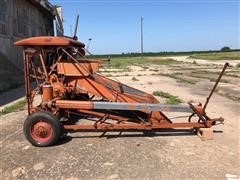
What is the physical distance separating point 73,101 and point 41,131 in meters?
0.77

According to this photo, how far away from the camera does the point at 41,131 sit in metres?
6.08

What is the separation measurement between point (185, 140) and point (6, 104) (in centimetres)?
690

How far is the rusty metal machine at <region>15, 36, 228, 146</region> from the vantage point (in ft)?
20.1

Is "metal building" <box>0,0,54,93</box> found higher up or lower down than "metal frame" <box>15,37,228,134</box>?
higher up

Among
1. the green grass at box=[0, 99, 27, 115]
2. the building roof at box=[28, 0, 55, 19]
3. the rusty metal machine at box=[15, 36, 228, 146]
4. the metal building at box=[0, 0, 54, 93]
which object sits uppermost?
the building roof at box=[28, 0, 55, 19]

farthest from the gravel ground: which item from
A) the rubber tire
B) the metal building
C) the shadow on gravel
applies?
the metal building

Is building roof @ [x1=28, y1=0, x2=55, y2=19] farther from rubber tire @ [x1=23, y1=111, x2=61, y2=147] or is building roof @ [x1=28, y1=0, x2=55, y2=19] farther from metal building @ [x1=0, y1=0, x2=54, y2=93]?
rubber tire @ [x1=23, y1=111, x2=61, y2=147]

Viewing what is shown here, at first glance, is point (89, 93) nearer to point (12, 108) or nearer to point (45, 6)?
point (12, 108)

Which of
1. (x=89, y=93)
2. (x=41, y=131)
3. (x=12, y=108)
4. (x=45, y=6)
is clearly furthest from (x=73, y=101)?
(x=45, y=6)

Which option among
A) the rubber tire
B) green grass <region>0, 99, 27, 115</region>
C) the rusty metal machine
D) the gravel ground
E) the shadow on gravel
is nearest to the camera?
the gravel ground

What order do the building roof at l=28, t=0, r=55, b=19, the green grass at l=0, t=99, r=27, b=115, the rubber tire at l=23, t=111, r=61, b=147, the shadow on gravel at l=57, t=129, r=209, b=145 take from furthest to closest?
the building roof at l=28, t=0, r=55, b=19
the green grass at l=0, t=99, r=27, b=115
the shadow on gravel at l=57, t=129, r=209, b=145
the rubber tire at l=23, t=111, r=61, b=147

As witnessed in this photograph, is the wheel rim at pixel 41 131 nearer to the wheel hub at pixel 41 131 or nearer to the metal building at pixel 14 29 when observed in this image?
the wheel hub at pixel 41 131

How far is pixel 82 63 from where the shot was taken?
261 inches

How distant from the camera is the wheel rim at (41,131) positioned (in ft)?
19.9
